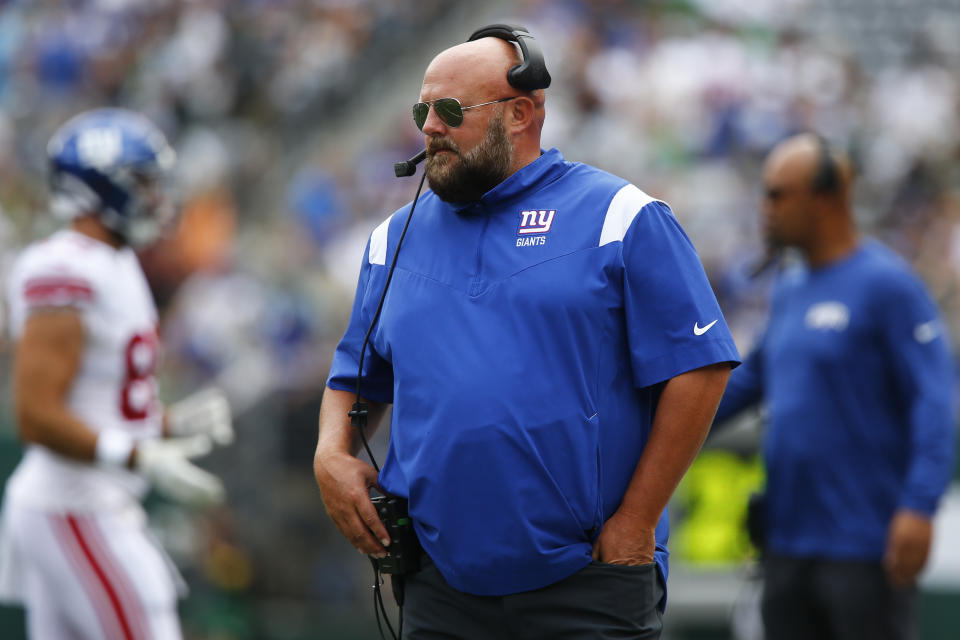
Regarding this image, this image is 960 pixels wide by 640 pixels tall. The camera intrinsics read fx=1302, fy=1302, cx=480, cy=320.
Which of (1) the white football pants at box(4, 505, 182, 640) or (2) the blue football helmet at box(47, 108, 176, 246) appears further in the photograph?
(2) the blue football helmet at box(47, 108, 176, 246)

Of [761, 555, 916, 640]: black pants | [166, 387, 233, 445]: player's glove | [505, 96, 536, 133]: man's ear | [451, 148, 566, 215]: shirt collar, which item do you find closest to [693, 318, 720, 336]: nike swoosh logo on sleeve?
[451, 148, 566, 215]: shirt collar

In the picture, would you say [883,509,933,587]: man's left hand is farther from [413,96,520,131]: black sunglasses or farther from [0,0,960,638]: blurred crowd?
[0,0,960,638]: blurred crowd

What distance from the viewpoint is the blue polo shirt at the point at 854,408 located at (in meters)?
4.89

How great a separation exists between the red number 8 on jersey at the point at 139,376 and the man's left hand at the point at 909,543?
2764 millimetres

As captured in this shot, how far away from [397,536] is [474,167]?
3.09ft

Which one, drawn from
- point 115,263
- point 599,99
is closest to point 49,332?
point 115,263

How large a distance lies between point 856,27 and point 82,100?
8.97m

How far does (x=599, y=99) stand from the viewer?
13398mm

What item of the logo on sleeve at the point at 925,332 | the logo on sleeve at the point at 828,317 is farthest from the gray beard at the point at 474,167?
the logo on sleeve at the point at 925,332

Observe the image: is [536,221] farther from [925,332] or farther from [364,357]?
[925,332]

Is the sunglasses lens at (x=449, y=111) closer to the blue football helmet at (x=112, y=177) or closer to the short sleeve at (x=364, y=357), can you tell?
the short sleeve at (x=364, y=357)

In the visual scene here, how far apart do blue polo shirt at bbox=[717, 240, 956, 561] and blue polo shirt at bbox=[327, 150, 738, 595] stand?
1.84 meters

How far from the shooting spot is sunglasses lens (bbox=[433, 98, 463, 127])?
3256 millimetres

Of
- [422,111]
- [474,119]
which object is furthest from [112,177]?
[474,119]
